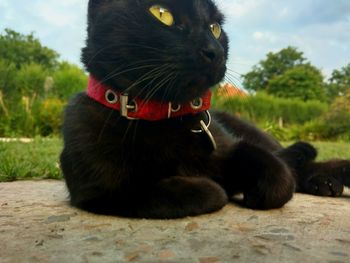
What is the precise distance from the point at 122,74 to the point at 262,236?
0.78 metres

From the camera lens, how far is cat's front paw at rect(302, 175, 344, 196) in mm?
2176

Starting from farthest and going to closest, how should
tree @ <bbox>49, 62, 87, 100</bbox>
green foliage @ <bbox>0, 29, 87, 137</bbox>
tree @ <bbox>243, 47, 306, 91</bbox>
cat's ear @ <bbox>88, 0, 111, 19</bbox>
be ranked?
tree @ <bbox>243, 47, 306, 91</bbox> → tree @ <bbox>49, 62, 87, 100</bbox> → green foliage @ <bbox>0, 29, 87, 137</bbox> → cat's ear @ <bbox>88, 0, 111, 19</bbox>

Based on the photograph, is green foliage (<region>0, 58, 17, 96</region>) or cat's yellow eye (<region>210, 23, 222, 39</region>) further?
green foliage (<region>0, 58, 17, 96</region>)

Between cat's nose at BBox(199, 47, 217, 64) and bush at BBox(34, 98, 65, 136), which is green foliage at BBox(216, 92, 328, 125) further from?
cat's nose at BBox(199, 47, 217, 64)

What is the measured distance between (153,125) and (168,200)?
1.02 ft

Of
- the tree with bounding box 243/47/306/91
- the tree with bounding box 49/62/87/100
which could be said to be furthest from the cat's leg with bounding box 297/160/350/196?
the tree with bounding box 243/47/306/91

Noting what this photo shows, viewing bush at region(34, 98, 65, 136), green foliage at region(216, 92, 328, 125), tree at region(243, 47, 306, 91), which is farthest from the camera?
tree at region(243, 47, 306, 91)

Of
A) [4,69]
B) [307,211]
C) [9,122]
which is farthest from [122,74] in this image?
[4,69]

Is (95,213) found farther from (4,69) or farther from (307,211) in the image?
(4,69)

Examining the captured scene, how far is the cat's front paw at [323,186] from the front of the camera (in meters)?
2.18

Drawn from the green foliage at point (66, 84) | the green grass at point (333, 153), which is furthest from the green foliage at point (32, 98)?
the green grass at point (333, 153)

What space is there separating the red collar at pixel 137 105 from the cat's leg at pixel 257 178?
0.27 metres

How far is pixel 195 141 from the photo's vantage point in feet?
5.88

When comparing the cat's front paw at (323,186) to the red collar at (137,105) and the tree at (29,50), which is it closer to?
the red collar at (137,105)
